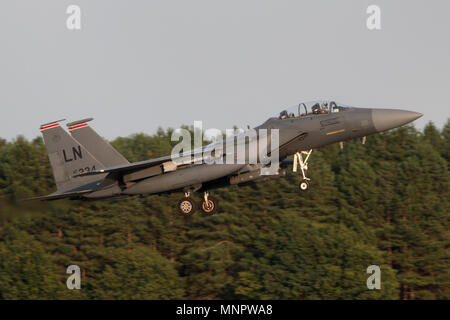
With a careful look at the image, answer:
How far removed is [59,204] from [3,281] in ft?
83.3

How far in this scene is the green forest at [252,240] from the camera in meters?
45.6

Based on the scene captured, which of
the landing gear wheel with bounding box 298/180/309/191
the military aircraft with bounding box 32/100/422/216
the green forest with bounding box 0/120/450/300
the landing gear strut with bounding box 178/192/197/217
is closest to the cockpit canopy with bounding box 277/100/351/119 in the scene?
the military aircraft with bounding box 32/100/422/216

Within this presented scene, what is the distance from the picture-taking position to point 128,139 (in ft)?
225

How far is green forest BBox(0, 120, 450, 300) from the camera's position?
45.6 meters

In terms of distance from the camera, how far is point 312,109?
71.9ft

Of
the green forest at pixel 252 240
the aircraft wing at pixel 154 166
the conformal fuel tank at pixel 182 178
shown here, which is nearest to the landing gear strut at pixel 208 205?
the conformal fuel tank at pixel 182 178

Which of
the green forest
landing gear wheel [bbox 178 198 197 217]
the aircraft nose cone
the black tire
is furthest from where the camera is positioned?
the green forest

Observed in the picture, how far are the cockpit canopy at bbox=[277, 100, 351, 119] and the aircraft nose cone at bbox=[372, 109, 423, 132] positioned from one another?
1006 millimetres

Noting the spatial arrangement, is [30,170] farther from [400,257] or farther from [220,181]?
[220,181]

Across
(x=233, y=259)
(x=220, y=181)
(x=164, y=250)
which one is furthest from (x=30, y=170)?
(x=220, y=181)

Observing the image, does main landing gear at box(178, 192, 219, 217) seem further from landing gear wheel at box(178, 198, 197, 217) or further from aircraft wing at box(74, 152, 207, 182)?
aircraft wing at box(74, 152, 207, 182)

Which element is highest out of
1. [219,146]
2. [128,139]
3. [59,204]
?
[128,139]

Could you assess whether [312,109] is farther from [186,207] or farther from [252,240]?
[252,240]

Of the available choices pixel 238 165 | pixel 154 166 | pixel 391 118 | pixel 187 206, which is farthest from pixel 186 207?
pixel 391 118
